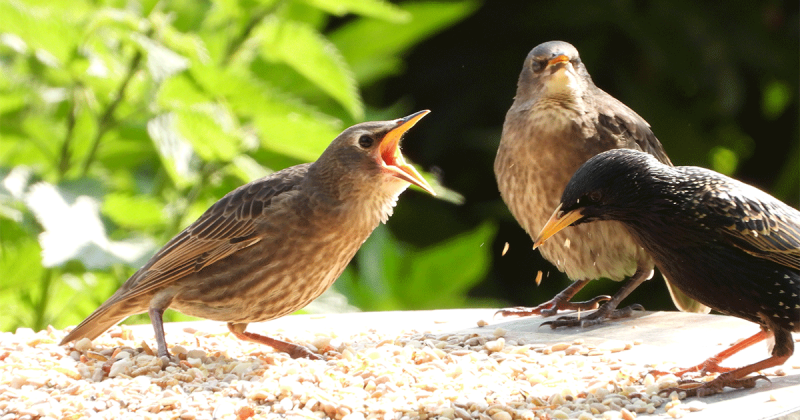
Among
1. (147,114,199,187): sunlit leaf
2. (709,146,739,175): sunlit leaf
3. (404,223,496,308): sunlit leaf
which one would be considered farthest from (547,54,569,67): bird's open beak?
(709,146,739,175): sunlit leaf

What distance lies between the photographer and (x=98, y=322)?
9.89 ft

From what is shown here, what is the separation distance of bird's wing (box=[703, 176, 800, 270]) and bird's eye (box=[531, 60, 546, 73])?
99 centimetres

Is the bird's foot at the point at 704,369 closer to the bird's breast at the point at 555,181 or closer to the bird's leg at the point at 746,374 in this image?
the bird's leg at the point at 746,374

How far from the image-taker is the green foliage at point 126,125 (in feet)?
11.8

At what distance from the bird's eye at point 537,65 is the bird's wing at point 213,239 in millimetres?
993

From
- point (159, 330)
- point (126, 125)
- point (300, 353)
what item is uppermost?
point (126, 125)

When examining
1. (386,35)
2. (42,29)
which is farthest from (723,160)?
(42,29)

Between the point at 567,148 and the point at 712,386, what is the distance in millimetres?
1176

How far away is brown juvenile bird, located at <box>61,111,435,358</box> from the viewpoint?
9.47ft

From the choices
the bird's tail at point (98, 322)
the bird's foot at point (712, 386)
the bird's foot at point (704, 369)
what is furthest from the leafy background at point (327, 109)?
the bird's foot at point (712, 386)

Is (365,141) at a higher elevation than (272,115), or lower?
lower

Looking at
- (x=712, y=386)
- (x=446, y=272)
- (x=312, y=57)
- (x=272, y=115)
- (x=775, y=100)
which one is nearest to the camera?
(x=712, y=386)

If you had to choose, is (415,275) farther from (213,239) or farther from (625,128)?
(213,239)

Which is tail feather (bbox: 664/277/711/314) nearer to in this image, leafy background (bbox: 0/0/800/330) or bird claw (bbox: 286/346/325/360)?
leafy background (bbox: 0/0/800/330)
